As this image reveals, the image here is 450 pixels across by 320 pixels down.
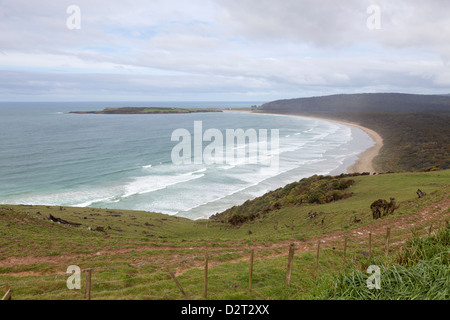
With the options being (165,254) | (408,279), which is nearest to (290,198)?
(165,254)

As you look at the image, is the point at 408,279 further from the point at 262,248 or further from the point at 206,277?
the point at 262,248

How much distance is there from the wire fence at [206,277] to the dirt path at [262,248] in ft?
0.52

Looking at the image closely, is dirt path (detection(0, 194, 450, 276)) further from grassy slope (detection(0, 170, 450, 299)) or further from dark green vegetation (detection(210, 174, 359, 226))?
dark green vegetation (detection(210, 174, 359, 226))

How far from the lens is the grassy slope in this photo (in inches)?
339

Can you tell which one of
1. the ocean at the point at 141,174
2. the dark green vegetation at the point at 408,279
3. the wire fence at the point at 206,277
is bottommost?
the ocean at the point at 141,174

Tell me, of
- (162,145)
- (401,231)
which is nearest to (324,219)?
(401,231)

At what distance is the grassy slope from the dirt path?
0.16ft

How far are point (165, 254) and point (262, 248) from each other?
4.82 m

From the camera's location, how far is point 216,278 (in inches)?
378

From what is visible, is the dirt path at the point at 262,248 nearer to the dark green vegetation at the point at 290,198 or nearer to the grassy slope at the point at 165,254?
the grassy slope at the point at 165,254

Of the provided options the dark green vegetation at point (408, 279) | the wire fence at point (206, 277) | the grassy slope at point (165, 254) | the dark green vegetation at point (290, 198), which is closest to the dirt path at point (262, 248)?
the grassy slope at point (165, 254)

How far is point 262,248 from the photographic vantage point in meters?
14.4

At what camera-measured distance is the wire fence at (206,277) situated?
8000 mm
